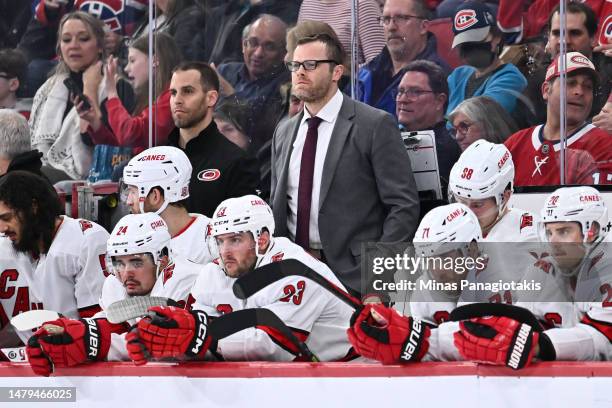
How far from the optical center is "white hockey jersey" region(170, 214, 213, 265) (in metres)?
4.27

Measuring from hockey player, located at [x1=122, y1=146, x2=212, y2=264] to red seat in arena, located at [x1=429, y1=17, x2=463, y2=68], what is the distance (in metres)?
1.05

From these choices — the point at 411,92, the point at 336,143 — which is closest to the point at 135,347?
the point at 336,143

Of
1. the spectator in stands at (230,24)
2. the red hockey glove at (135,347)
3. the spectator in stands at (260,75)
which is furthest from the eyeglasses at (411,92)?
the red hockey glove at (135,347)

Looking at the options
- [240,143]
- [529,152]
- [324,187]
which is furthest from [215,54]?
[529,152]

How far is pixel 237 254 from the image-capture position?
11.7ft

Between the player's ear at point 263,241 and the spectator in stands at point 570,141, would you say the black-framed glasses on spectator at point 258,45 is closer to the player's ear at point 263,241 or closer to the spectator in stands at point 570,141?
the spectator in stands at point 570,141

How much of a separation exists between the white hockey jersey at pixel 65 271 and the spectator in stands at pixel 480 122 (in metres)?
1.36

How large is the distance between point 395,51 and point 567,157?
2.64 feet

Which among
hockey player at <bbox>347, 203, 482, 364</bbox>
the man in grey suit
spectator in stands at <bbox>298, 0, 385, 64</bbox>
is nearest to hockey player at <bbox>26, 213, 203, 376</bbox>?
the man in grey suit

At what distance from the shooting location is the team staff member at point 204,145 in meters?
4.65

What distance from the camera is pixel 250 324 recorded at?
324 centimetres

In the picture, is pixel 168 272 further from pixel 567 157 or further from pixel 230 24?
pixel 230 24
